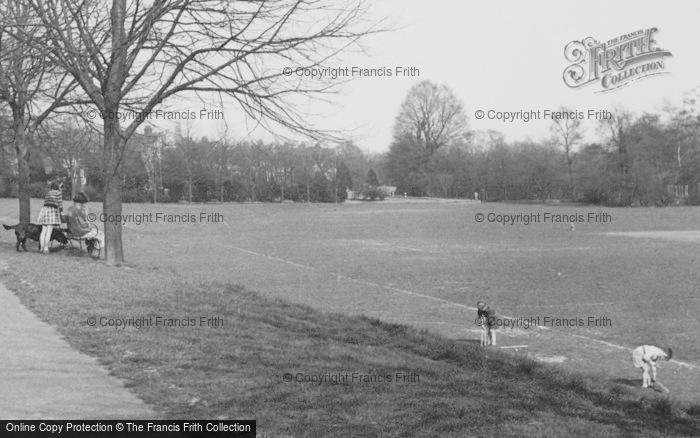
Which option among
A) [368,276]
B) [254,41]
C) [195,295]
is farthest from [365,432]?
[368,276]

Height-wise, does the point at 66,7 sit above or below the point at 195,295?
above

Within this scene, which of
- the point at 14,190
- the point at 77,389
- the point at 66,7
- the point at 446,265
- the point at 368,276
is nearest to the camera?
the point at 77,389

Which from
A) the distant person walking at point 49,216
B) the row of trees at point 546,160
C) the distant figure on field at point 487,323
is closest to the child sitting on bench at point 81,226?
the distant person walking at point 49,216

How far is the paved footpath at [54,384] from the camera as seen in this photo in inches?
217

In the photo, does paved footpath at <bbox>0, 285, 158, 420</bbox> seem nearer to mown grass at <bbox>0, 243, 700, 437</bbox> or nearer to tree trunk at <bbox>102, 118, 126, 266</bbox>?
mown grass at <bbox>0, 243, 700, 437</bbox>

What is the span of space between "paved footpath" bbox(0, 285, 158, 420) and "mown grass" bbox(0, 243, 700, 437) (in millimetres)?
178

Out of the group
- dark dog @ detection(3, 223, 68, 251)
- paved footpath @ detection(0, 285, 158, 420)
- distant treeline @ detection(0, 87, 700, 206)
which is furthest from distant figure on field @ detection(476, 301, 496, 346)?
distant treeline @ detection(0, 87, 700, 206)

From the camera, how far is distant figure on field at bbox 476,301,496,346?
920 cm

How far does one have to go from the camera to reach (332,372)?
23.1 ft

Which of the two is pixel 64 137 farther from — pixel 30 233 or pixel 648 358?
pixel 648 358

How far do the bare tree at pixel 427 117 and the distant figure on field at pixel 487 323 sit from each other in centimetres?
9356

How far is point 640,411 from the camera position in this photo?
6410 millimetres

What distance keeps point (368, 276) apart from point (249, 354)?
12.6 meters

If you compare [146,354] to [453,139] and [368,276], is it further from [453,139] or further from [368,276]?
[453,139]
